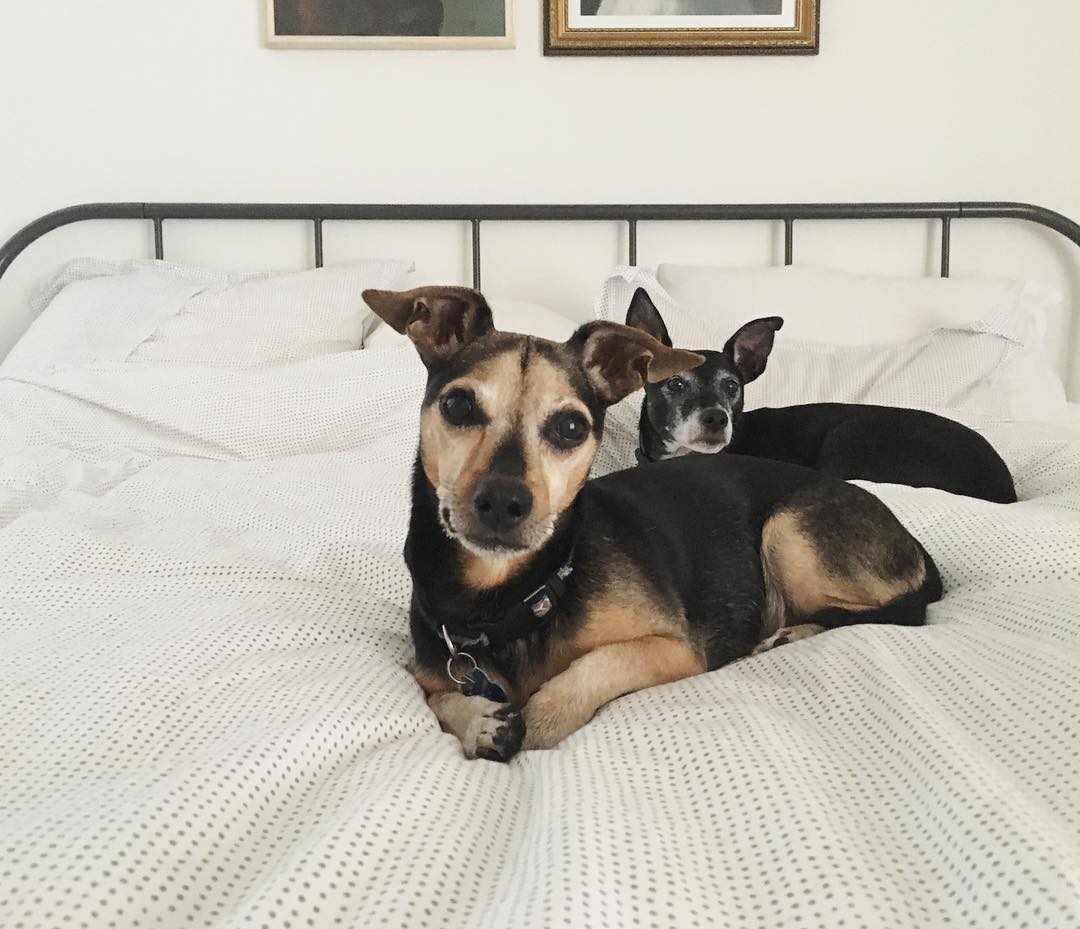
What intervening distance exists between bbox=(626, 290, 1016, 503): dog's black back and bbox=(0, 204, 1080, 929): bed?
0.93ft

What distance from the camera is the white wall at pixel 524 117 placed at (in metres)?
2.81

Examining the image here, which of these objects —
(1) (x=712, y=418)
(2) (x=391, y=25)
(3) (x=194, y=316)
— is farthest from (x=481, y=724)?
(2) (x=391, y=25)

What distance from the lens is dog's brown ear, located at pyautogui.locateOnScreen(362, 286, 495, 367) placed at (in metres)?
1.23

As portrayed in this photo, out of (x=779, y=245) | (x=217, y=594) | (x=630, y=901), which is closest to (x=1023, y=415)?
(x=779, y=245)

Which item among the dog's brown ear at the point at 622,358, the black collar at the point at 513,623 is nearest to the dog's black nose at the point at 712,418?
the dog's brown ear at the point at 622,358

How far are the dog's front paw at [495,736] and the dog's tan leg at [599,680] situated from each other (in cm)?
4

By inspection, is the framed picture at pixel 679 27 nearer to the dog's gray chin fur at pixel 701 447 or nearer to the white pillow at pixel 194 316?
the white pillow at pixel 194 316

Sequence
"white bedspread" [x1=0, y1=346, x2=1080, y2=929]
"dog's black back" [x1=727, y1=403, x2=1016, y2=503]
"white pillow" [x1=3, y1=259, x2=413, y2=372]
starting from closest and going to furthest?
1. "white bedspread" [x1=0, y1=346, x2=1080, y2=929]
2. "dog's black back" [x1=727, y1=403, x2=1016, y2=503]
3. "white pillow" [x1=3, y1=259, x2=413, y2=372]

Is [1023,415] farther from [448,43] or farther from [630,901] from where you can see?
[630,901]

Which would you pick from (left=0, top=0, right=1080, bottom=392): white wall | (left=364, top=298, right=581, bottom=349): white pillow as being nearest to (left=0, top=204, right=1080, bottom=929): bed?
(left=364, top=298, right=581, bottom=349): white pillow

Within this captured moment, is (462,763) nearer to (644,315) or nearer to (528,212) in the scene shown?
(644,315)

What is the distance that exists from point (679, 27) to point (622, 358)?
6.11 ft

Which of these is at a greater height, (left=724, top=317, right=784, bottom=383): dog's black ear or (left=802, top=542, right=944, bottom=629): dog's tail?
(left=724, top=317, right=784, bottom=383): dog's black ear

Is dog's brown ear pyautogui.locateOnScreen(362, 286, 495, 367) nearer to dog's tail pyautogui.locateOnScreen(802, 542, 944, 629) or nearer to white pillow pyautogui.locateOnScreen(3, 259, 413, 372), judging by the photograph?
dog's tail pyautogui.locateOnScreen(802, 542, 944, 629)
